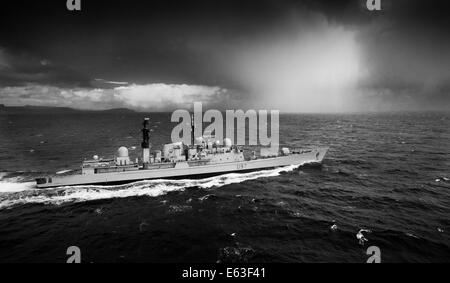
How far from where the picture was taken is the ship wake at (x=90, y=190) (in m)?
31.2

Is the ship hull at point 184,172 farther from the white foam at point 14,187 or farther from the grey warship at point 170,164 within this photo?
the white foam at point 14,187

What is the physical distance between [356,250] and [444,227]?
32.5 ft

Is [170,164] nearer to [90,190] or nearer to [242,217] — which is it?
[90,190]

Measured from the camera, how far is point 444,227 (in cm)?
2239

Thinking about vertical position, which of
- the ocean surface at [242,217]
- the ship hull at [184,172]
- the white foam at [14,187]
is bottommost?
the ocean surface at [242,217]

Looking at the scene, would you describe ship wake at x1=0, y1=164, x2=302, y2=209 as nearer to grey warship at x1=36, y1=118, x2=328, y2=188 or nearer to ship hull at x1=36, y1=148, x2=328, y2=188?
ship hull at x1=36, y1=148, x2=328, y2=188

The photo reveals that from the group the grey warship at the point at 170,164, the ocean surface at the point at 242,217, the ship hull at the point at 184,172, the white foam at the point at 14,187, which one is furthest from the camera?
the grey warship at the point at 170,164

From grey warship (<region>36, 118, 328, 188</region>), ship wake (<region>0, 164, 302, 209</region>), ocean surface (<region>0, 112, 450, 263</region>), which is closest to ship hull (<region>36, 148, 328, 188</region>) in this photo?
grey warship (<region>36, 118, 328, 188</region>)

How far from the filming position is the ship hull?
35.6 metres

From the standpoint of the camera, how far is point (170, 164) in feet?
129

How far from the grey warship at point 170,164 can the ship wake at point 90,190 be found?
37.8 inches

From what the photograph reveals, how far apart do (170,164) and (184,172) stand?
2.47 metres
